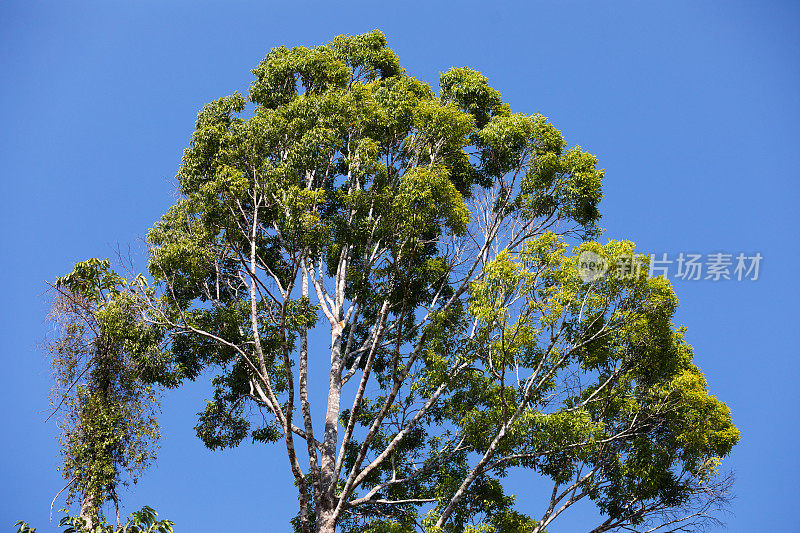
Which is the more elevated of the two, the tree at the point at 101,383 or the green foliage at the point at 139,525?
the tree at the point at 101,383

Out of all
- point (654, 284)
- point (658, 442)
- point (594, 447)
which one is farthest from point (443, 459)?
point (654, 284)

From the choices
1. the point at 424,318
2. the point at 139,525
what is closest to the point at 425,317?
the point at 424,318

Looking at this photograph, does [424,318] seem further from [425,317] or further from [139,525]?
[139,525]

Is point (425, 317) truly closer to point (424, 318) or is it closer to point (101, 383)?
point (424, 318)

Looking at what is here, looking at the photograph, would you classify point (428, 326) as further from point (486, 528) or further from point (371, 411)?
point (486, 528)

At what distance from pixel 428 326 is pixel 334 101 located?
4914 millimetres

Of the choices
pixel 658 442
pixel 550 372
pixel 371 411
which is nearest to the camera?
pixel 550 372

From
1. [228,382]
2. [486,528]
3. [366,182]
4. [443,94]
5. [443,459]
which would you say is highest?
[443,94]

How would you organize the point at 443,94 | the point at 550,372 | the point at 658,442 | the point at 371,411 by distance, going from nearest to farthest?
1. the point at 550,372
2. the point at 658,442
3. the point at 371,411
4. the point at 443,94

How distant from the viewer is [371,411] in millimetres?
15211

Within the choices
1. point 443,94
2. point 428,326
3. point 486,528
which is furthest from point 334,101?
point 486,528

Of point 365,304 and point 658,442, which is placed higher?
point 365,304

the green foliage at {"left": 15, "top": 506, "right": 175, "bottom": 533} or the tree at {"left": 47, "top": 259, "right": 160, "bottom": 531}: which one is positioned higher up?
the tree at {"left": 47, "top": 259, "right": 160, "bottom": 531}

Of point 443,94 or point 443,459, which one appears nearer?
point 443,459
